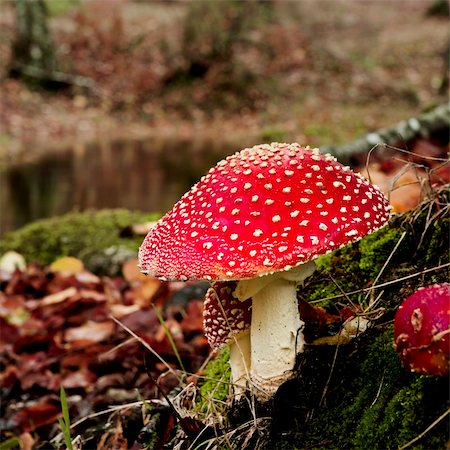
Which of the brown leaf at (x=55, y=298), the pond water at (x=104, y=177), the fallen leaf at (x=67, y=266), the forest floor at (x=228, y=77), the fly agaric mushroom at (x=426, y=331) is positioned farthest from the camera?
the forest floor at (x=228, y=77)

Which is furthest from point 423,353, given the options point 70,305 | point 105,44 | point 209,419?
point 105,44

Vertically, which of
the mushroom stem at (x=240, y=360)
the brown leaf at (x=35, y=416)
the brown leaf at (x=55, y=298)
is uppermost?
the mushroom stem at (x=240, y=360)

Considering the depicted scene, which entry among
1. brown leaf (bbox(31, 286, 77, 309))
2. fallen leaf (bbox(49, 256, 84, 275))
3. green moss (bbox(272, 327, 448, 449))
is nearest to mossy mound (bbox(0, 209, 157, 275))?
fallen leaf (bbox(49, 256, 84, 275))

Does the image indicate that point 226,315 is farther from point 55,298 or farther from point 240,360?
point 55,298

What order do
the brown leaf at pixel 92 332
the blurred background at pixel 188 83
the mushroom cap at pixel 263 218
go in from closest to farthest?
the mushroom cap at pixel 263 218 < the brown leaf at pixel 92 332 < the blurred background at pixel 188 83

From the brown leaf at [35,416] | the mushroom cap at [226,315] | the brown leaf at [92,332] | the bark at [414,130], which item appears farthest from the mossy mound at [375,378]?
the bark at [414,130]

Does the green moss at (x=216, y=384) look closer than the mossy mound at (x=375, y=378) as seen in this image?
No

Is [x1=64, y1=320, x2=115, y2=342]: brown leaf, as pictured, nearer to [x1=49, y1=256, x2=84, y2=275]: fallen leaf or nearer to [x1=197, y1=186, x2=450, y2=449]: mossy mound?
[x1=49, y1=256, x2=84, y2=275]: fallen leaf

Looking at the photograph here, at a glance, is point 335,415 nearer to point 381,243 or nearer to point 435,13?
point 381,243

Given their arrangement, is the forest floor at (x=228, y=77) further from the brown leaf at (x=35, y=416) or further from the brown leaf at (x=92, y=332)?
the brown leaf at (x=35, y=416)
